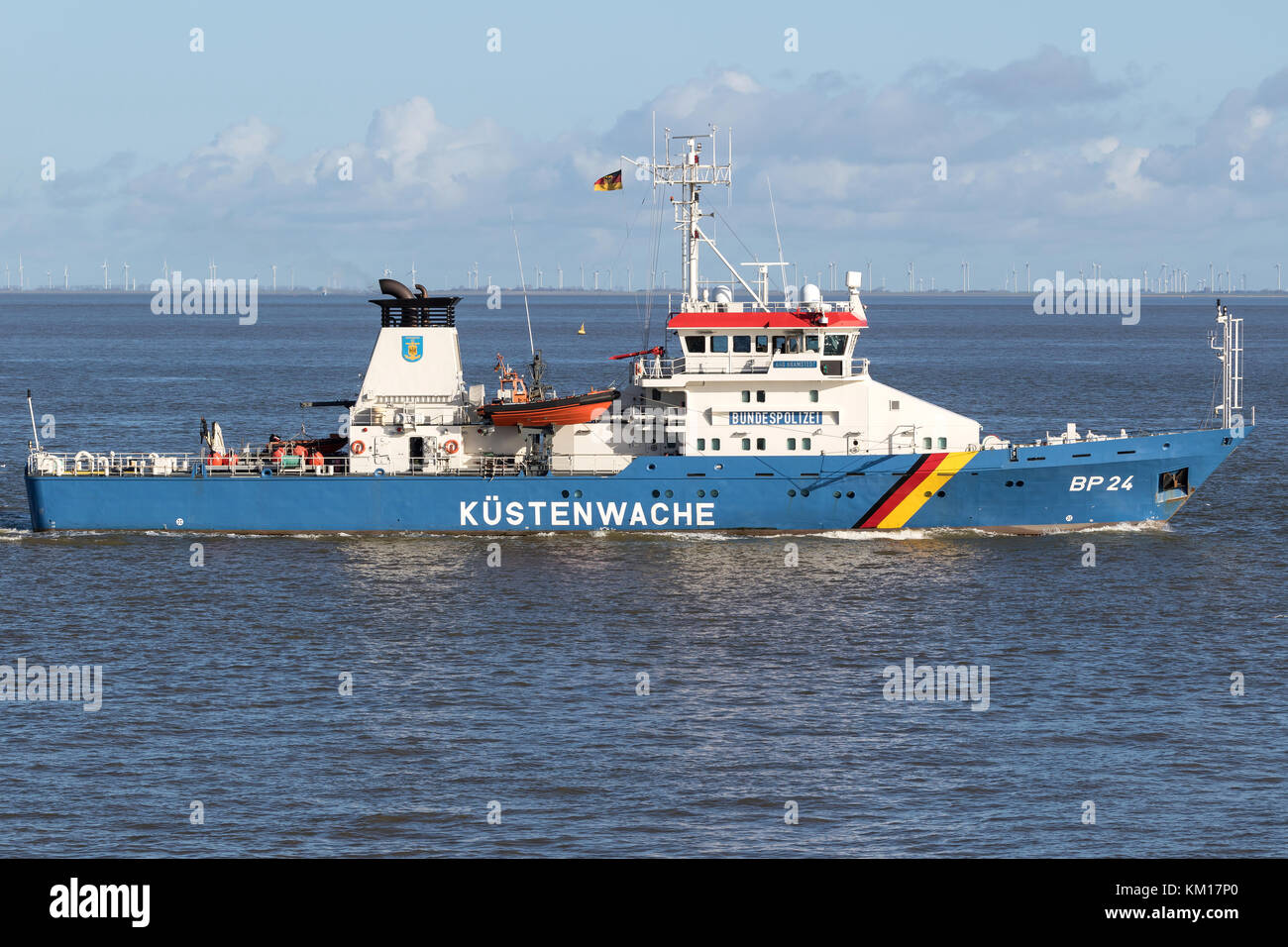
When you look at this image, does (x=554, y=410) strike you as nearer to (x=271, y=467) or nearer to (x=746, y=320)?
(x=746, y=320)

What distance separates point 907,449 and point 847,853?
856 inches

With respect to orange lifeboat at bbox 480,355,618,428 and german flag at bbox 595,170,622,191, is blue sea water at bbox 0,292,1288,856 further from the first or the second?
german flag at bbox 595,170,622,191

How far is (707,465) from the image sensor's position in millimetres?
39344

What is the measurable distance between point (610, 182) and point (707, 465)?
8519 mm

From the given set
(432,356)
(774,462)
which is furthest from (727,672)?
(432,356)

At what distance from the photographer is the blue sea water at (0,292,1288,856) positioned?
2019cm

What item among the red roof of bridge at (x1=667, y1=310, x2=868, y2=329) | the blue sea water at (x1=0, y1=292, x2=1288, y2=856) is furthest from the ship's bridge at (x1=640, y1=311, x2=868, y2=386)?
the blue sea water at (x1=0, y1=292, x2=1288, y2=856)

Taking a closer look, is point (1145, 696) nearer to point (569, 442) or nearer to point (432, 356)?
point (569, 442)

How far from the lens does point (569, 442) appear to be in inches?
1606

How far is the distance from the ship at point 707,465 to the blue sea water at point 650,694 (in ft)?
2.48
